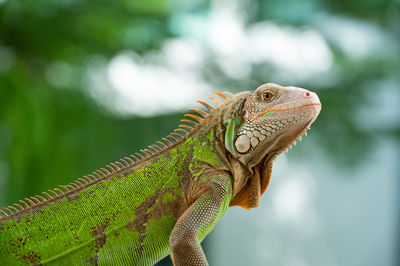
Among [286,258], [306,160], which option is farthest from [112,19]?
[286,258]

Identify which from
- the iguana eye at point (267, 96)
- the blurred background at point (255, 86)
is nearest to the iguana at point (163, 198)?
the iguana eye at point (267, 96)

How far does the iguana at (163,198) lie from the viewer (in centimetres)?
115

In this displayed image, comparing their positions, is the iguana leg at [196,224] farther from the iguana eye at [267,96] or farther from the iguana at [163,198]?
the iguana eye at [267,96]

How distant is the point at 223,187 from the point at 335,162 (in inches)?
168

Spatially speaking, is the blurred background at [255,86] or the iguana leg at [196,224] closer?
the iguana leg at [196,224]

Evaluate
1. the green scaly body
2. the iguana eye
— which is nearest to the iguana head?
the iguana eye

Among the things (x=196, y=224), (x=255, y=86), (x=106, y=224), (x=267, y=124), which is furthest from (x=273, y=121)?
(x=255, y=86)

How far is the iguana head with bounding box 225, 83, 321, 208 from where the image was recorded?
3.75ft

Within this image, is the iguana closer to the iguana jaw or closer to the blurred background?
the iguana jaw

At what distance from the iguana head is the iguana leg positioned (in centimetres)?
12

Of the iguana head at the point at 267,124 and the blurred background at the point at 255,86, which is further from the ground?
the iguana head at the point at 267,124

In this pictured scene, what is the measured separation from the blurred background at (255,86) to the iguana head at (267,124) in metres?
3.54

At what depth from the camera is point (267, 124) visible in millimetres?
1166

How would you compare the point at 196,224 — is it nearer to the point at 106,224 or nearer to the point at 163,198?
the point at 163,198
